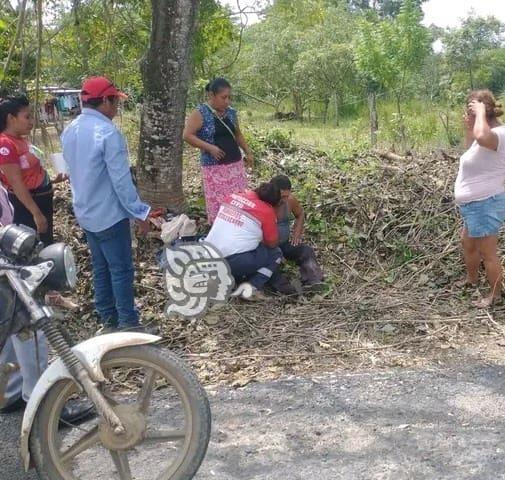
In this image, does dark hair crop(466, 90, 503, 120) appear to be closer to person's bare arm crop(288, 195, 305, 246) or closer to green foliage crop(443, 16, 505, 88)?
person's bare arm crop(288, 195, 305, 246)

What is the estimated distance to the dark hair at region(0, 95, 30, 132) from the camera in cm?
468

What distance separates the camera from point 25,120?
4.76m

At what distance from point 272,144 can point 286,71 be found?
2105cm

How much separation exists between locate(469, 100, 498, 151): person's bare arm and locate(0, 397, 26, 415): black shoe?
3.39m

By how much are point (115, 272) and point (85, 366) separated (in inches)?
→ 71.1

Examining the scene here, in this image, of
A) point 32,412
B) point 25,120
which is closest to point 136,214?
point 25,120

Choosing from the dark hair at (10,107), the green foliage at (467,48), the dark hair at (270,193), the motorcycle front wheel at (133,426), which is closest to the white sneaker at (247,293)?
the dark hair at (270,193)

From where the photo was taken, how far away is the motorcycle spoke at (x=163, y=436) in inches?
109

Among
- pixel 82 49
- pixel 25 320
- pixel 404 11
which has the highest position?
pixel 404 11

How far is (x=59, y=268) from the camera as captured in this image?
2.71m

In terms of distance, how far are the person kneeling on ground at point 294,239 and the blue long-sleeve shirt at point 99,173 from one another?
63.7 inches

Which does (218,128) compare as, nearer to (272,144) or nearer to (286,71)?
(272,144)

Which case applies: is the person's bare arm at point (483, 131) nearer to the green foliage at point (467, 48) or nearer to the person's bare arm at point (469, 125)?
the person's bare arm at point (469, 125)

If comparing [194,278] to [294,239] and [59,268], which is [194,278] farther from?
[59,268]
